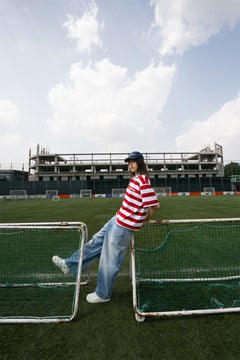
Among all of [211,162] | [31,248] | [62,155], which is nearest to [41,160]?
[62,155]

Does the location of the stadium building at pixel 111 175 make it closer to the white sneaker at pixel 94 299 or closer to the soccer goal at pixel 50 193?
the soccer goal at pixel 50 193

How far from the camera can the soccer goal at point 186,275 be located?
2.35 meters

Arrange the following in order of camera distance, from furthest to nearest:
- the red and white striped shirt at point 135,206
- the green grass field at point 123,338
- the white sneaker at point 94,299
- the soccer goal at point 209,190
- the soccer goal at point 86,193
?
the soccer goal at point 209,190 < the soccer goal at point 86,193 < the white sneaker at point 94,299 < the red and white striped shirt at point 135,206 < the green grass field at point 123,338

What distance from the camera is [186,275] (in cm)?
323

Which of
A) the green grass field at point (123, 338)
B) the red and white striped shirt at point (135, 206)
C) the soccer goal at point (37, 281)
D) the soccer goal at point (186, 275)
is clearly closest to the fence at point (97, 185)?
the soccer goal at point (186, 275)

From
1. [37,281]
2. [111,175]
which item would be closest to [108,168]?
[111,175]

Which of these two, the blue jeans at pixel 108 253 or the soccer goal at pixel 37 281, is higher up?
the blue jeans at pixel 108 253

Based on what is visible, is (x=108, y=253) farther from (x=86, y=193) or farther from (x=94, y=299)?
(x=86, y=193)

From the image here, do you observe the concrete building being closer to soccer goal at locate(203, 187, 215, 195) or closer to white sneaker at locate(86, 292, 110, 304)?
soccer goal at locate(203, 187, 215, 195)

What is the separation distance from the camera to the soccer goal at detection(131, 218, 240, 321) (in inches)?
92.5

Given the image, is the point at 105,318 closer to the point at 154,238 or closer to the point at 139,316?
the point at 139,316

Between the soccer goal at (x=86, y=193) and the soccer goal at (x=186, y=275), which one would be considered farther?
the soccer goal at (x=86, y=193)

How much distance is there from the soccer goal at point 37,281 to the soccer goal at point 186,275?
973 mm

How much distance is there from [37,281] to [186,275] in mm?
2640
